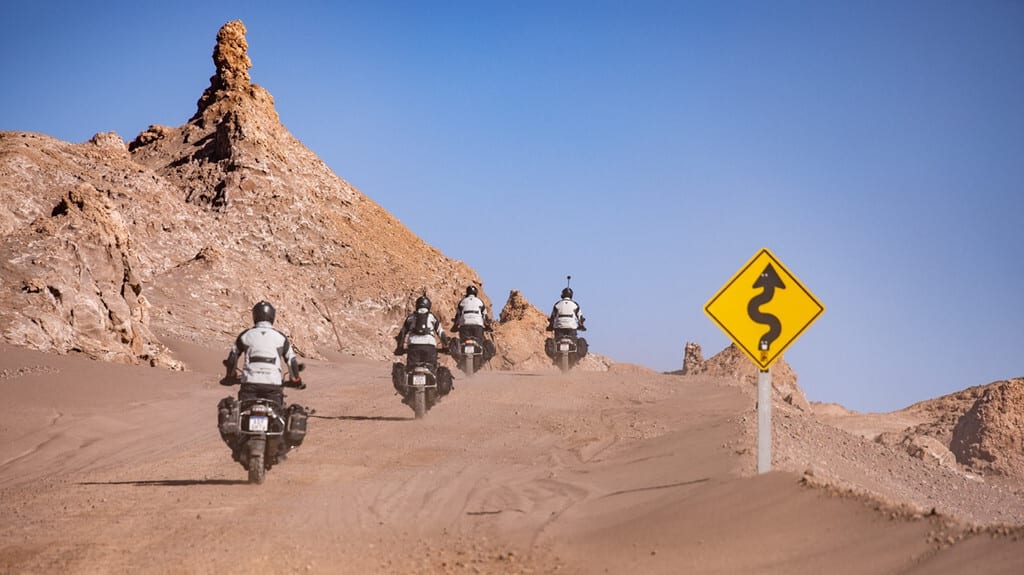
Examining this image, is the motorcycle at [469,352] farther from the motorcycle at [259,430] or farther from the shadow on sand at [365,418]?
the motorcycle at [259,430]

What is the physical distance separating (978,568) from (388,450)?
1073 centimetres

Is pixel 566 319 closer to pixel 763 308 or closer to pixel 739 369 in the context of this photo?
pixel 739 369

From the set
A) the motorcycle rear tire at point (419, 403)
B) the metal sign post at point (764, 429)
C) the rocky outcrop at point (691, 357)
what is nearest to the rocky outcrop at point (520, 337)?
the rocky outcrop at point (691, 357)

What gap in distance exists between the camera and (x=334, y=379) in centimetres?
3067

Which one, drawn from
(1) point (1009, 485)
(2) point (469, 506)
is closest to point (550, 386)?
(1) point (1009, 485)

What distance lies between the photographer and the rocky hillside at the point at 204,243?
29906mm

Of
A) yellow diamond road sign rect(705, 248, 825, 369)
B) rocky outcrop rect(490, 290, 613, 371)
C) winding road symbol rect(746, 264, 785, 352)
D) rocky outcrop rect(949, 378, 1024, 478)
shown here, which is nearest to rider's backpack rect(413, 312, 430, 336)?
yellow diamond road sign rect(705, 248, 825, 369)

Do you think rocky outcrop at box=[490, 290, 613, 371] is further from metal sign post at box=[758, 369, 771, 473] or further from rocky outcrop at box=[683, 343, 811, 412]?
metal sign post at box=[758, 369, 771, 473]

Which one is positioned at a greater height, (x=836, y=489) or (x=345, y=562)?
(x=836, y=489)

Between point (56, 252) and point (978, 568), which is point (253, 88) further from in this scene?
point (978, 568)

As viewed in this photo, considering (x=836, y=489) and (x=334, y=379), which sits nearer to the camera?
(x=836, y=489)

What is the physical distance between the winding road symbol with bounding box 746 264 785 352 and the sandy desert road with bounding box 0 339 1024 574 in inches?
55.0

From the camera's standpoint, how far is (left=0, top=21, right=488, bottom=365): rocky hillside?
98.1 ft

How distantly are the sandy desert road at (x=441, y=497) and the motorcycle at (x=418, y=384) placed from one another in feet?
1.24
